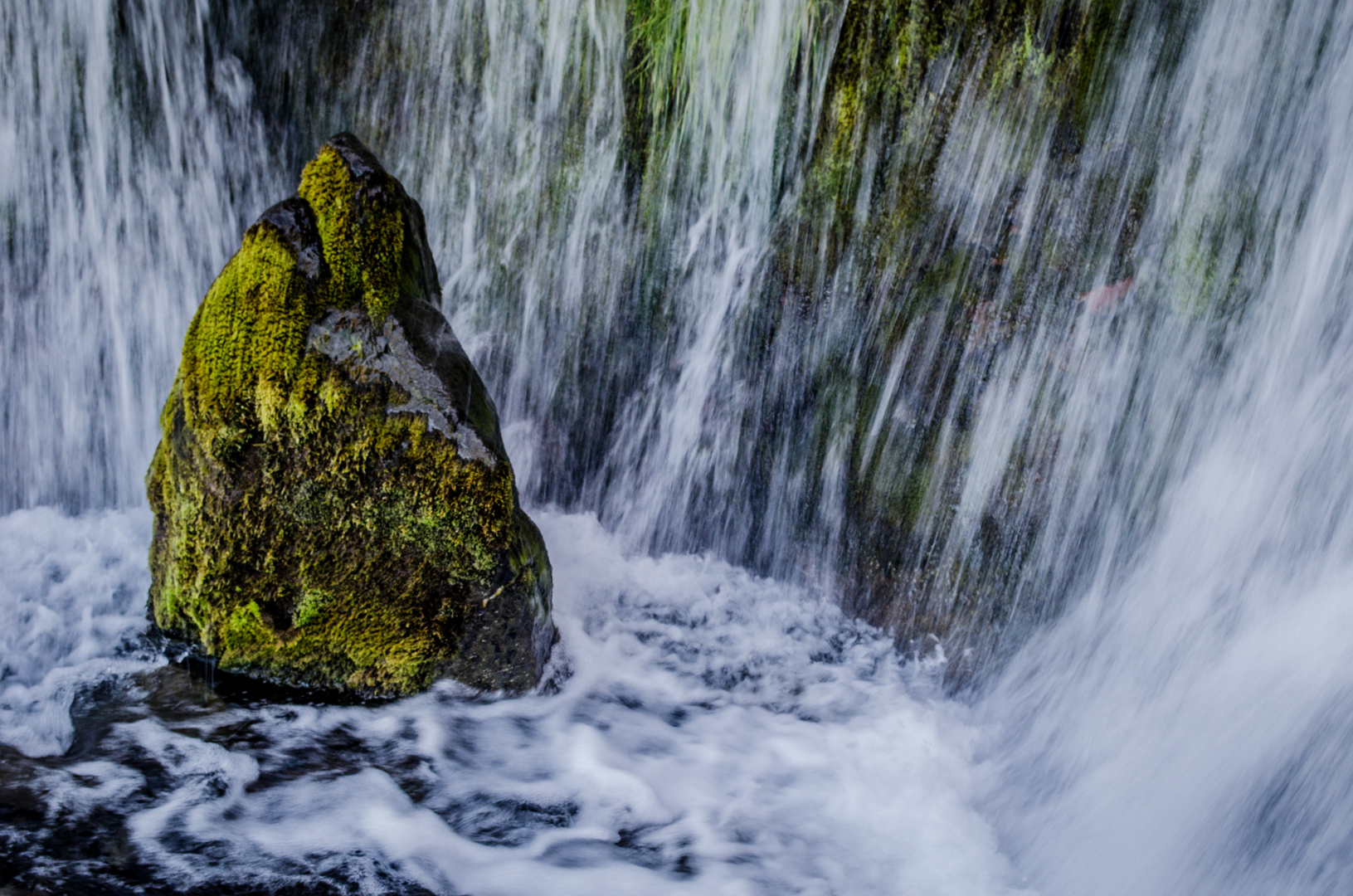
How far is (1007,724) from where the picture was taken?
3.90m

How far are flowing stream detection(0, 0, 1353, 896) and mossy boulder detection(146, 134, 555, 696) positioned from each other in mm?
249

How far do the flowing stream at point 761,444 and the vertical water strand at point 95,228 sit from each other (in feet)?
0.09

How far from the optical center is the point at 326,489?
313 cm

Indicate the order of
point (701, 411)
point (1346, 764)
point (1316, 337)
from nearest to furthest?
point (1346, 764) → point (1316, 337) → point (701, 411)

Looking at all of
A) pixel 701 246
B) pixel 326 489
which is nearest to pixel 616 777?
pixel 326 489

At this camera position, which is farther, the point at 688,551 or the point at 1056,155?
the point at 688,551

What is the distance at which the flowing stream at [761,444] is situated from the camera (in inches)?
114

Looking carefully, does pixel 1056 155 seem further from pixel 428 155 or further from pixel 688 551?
pixel 428 155

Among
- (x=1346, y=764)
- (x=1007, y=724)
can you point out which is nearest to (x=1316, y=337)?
(x=1346, y=764)

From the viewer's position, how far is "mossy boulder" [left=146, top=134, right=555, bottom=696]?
310 centimetres

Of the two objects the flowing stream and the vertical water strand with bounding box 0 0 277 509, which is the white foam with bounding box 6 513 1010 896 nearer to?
the flowing stream

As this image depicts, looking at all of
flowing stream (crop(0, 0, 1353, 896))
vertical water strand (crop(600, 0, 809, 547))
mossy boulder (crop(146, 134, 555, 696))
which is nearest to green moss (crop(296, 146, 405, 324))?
mossy boulder (crop(146, 134, 555, 696))

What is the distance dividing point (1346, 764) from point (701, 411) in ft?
10.9

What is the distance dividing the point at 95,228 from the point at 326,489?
403 cm
